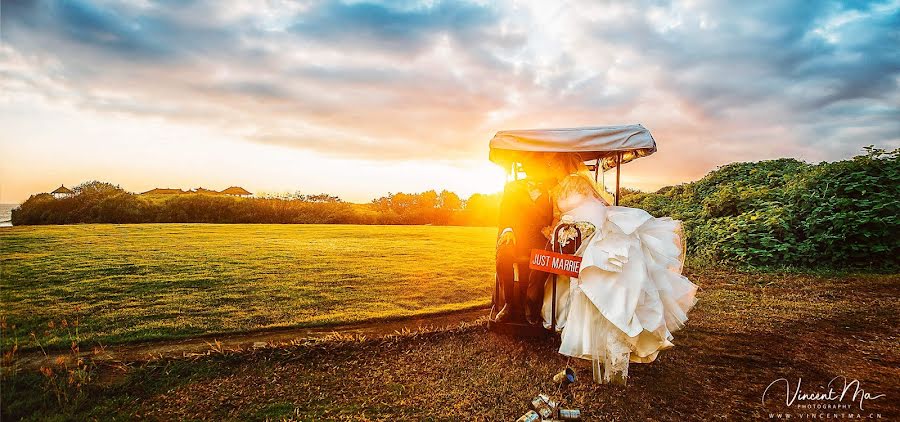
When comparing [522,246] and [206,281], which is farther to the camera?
[206,281]

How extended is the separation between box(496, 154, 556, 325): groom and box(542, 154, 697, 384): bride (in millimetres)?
374

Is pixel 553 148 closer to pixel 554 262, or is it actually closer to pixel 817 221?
pixel 554 262

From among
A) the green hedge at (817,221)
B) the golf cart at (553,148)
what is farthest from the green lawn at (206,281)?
the green hedge at (817,221)

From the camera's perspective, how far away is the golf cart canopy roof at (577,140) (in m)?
4.76

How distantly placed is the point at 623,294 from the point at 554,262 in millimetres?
799

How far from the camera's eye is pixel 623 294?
391cm

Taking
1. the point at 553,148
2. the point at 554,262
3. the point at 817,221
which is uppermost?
the point at 553,148

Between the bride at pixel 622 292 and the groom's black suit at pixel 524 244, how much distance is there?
0.37 metres

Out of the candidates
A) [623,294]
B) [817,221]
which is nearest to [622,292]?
[623,294]

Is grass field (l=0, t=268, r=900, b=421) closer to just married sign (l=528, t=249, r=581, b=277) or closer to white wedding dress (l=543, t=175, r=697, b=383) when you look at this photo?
white wedding dress (l=543, t=175, r=697, b=383)

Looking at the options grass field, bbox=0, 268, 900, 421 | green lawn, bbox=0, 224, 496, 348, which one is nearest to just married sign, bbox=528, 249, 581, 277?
grass field, bbox=0, 268, 900, 421

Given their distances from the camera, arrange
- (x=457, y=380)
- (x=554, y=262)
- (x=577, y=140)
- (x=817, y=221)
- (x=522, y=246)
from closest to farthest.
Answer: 1. (x=457, y=380)
2. (x=554, y=262)
3. (x=577, y=140)
4. (x=522, y=246)
5. (x=817, y=221)

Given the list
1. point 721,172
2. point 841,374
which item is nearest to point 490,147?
point 841,374

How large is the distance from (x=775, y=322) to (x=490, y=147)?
530cm
